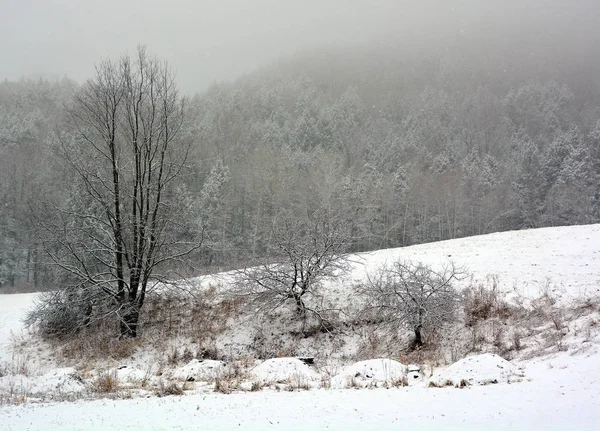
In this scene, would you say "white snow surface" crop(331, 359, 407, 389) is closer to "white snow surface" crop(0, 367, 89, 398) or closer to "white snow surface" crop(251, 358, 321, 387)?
"white snow surface" crop(251, 358, 321, 387)

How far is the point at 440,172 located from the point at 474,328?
65483 mm

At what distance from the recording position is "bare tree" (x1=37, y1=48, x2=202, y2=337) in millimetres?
16969

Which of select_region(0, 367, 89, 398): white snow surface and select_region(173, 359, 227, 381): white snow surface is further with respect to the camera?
select_region(173, 359, 227, 381): white snow surface

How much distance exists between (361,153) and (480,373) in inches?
3334

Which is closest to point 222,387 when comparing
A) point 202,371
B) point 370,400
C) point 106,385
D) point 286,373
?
point 286,373

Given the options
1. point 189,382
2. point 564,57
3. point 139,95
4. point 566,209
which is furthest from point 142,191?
point 564,57

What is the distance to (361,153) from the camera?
91.1m

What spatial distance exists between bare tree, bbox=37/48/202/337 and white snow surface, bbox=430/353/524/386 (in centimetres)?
1126

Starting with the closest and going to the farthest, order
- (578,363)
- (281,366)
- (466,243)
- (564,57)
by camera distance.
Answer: (578,363)
(281,366)
(466,243)
(564,57)

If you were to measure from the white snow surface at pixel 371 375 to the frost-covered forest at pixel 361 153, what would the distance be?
798 centimetres

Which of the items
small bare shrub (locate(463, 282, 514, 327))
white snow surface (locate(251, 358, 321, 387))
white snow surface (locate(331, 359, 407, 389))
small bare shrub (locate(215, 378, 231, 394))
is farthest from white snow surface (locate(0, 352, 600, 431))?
small bare shrub (locate(463, 282, 514, 327))

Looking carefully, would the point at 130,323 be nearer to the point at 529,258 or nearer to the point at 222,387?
the point at 222,387

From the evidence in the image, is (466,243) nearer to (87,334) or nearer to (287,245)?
(287,245)

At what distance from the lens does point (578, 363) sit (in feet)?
27.4
